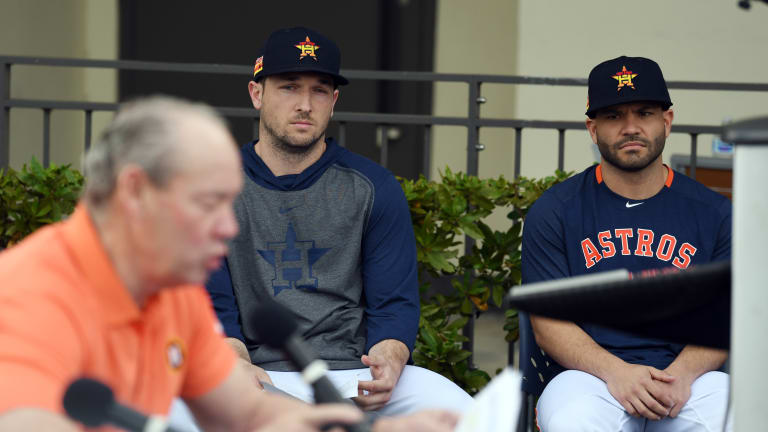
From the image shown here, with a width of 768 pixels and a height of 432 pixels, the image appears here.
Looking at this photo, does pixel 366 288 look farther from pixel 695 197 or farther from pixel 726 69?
pixel 726 69

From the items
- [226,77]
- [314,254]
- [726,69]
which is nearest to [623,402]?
[314,254]

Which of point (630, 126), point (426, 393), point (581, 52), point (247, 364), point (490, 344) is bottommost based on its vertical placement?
point (490, 344)

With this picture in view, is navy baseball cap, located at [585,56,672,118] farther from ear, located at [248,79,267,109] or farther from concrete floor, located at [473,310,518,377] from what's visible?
concrete floor, located at [473,310,518,377]

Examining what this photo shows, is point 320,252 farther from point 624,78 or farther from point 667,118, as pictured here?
point 667,118

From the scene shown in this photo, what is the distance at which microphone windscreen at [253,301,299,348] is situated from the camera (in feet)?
4.93

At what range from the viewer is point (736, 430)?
1.48 meters

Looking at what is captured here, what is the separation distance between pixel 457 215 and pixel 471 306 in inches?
16.0

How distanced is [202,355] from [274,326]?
0.94 ft

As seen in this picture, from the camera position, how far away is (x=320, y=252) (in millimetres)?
3168

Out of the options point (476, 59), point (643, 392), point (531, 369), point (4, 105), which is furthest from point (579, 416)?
point (476, 59)

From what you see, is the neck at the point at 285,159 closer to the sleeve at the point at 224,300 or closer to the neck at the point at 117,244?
the sleeve at the point at 224,300

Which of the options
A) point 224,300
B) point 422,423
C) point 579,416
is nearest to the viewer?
point 422,423

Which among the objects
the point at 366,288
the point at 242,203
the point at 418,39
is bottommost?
the point at 366,288

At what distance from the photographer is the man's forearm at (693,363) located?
2977 millimetres
